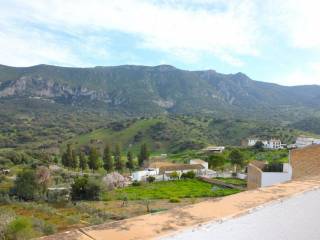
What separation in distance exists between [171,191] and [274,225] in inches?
1645

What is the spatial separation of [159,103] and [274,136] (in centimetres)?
9907

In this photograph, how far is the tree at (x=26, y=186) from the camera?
4116 centimetres

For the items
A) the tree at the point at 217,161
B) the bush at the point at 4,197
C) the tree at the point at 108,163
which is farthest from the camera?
the tree at the point at 108,163

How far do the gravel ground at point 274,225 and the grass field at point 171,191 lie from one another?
36129 mm

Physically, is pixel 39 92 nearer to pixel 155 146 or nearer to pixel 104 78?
pixel 104 78

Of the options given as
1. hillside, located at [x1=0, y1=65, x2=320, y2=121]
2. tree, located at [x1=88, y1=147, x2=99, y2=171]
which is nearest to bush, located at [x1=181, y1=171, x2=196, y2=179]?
tree, located at [x1=88, y1=147, x2=99, y2=171]

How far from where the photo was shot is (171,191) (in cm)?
4369

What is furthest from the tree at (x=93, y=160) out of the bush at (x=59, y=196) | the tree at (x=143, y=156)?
the bush at (x=59, y=196)

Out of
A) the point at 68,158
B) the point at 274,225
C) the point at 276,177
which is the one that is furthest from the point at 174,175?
the point at 274,225

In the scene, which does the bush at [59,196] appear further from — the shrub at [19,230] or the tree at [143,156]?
the tree at [143,156]

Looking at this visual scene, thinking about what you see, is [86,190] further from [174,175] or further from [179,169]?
[179,169]

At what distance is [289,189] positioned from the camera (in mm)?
2967

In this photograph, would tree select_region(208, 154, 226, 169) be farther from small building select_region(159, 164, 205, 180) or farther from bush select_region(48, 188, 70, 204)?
bush select_region(48, 188, 70, 204)

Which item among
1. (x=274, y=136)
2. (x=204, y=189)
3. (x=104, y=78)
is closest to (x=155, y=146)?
(x=274, y=136)
